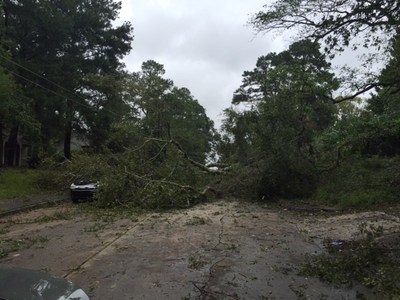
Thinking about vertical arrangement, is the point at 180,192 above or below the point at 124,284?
above

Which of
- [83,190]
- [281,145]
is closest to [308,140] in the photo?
[281,145]

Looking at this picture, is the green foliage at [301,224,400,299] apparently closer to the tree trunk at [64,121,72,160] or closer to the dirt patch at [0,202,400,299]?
the dirt patch at [0,202,400,299]

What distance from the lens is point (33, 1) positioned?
96.7 feet

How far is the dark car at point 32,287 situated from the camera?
280cm

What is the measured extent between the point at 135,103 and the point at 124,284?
28.3 meters

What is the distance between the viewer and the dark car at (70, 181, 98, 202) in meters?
19.1

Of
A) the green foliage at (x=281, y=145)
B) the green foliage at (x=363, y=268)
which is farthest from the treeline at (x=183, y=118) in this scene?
the green foliage at (x=363, y=268)

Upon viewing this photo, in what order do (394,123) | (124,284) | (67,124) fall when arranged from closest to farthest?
(124,284), (394,123), (67,124)

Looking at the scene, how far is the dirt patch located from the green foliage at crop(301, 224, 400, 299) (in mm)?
214

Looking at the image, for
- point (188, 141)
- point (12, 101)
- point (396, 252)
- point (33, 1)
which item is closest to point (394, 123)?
point (396, 252)

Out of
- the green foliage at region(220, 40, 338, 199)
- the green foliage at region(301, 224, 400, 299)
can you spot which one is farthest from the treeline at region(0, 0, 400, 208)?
the green foliage at region(301, 224, 400, 299)

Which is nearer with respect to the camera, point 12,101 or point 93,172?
point 93,172

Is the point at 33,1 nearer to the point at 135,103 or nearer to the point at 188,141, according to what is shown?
the point at 135,103

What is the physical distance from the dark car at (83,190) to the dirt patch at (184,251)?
15.6 feet
